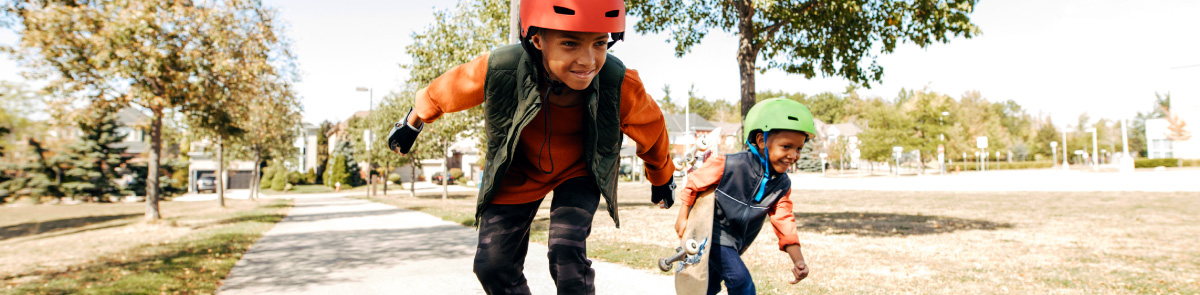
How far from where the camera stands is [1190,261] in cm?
737

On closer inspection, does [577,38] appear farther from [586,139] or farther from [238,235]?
[238,235]

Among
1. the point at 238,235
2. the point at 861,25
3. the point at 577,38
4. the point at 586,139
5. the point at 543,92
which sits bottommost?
the point at 238,235

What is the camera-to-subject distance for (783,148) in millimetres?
3662

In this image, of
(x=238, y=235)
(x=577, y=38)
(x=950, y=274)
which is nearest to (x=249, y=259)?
(x=238, y=235)

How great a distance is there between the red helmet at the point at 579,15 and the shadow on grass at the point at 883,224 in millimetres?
8925

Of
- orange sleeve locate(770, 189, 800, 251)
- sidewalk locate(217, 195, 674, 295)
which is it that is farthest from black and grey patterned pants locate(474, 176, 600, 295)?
sidewalk locate(217, 195, 674, 295)

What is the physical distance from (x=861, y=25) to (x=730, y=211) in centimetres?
784

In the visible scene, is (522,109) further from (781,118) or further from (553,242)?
(781,118)

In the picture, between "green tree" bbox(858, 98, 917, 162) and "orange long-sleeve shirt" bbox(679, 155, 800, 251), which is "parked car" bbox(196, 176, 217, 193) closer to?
"green tree" bbox(858, 98, 917, 162)

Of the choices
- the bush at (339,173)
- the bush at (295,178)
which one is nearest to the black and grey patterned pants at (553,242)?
the bush at (339,173)

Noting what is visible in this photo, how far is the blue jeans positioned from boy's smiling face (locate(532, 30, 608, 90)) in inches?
64.2

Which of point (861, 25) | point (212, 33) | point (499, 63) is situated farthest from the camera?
point (212, 33)

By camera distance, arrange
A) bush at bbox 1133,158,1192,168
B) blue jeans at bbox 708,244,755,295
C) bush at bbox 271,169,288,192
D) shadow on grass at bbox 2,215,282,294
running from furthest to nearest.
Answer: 1. bush at bbox 1133,158,1192,168
2. bush at bbox 271,169,288,192
3. shadow on grass at bbox 2,215,282,294
4. blue jeans at bbox 708,244,755,295

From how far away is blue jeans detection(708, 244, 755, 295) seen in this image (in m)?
3.50
